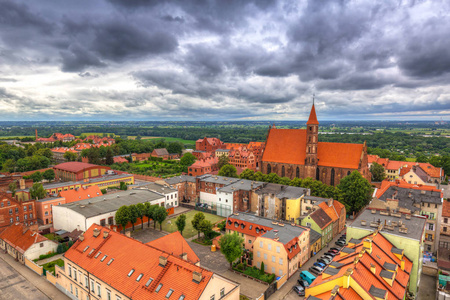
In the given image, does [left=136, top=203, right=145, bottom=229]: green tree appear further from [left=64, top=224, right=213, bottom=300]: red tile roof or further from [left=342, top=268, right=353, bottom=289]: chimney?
[left=342, top=268, right=353, bottom=289]: chimney

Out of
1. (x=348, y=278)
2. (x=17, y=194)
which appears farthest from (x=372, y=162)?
(x=17, y=194)

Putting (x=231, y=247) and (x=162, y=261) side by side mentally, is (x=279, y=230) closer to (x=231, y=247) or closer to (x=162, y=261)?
(x=231, y=247)

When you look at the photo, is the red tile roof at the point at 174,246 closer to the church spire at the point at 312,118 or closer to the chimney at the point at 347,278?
the chimney at the point at 347,278

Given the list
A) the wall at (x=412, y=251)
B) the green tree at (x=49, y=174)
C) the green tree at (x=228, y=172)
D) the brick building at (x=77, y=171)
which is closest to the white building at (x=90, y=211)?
the green tree at (x=228, y=172)

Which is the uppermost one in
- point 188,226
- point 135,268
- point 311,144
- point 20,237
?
point 311,144

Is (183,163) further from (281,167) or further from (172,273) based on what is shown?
(172,273)

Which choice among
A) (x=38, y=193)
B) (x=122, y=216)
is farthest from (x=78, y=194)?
(x=122, y=216)

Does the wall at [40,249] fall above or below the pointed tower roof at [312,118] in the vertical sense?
below
